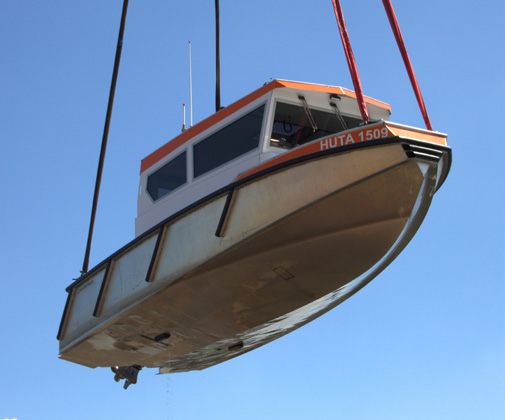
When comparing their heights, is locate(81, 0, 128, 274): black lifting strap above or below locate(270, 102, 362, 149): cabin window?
above

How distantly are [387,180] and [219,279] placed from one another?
2.84 m

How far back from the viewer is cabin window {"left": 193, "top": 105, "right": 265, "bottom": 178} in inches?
494

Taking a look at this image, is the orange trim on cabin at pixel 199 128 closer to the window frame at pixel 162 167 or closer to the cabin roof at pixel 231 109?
the cabin roof at pixel 231 109

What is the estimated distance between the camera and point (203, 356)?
49.1ft

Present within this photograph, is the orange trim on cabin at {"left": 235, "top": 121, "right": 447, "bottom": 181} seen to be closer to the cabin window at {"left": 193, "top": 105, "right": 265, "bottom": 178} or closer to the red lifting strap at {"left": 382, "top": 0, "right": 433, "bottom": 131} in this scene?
the red lifting strap at {"left": 382, "top": 0, "right": 433, "bottom": 131}

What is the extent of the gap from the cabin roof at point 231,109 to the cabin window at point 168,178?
21 centimetres

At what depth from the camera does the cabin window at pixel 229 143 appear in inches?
494

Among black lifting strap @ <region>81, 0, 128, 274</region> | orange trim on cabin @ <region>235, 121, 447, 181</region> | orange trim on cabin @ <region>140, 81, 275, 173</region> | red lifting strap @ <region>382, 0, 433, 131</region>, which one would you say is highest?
black lifting strap @ <region>81, 0, 128, 274</region>

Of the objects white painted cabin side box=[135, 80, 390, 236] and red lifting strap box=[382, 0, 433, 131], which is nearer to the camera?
red lifting strap box=[382, 0, 433, 131]

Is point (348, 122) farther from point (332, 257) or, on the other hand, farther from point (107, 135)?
point (107, 135)

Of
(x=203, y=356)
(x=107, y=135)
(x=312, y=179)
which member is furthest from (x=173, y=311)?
(x=107, y=135)

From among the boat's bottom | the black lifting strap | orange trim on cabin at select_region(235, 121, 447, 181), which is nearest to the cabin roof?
the black lifting strap

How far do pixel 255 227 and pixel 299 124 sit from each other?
2140 millimetres

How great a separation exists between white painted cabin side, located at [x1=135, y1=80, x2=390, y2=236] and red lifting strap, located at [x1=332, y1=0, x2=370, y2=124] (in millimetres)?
1292
